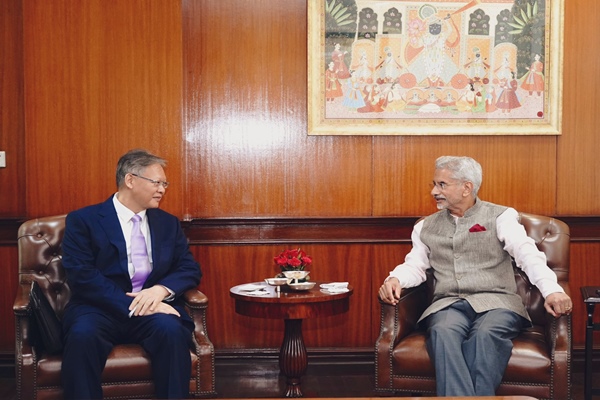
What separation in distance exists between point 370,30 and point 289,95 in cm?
71

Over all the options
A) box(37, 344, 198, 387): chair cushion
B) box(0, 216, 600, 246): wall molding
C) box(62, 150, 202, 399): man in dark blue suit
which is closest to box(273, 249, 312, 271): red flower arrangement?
box(62, 150, 202, 399): man in dark blue suit

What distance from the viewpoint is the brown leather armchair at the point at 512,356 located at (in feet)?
10.8

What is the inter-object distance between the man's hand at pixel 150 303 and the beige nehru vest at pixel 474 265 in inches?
52.1

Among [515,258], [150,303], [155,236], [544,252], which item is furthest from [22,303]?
[544,252]

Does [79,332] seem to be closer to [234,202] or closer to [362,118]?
[234,202]

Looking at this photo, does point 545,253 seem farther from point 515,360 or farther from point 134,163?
point 134,163

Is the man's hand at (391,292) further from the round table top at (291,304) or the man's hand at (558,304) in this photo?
the man's hand at (558,304)

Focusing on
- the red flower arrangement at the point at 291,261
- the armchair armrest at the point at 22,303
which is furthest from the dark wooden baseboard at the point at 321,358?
the armchair armrest at the point at 22,303

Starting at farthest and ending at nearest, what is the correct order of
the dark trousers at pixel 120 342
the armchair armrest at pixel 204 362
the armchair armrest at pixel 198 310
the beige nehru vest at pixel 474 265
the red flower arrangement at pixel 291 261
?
the red flower arrangement at pixel 291 261 < the beige nehru vest at pixel 474 265 < the armchair armrest at pixel 198 310 < the armchair armrest at pixel 204 362 < the dark trousers at pixel 120 342

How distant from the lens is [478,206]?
3805mm

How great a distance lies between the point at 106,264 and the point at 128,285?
15 centimetres

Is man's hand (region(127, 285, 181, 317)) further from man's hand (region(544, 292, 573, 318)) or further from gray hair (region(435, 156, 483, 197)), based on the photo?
man's hand (region(544, 292, 573, 318))

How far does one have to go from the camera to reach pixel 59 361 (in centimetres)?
324

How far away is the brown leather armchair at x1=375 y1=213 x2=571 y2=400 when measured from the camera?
10.8ft
